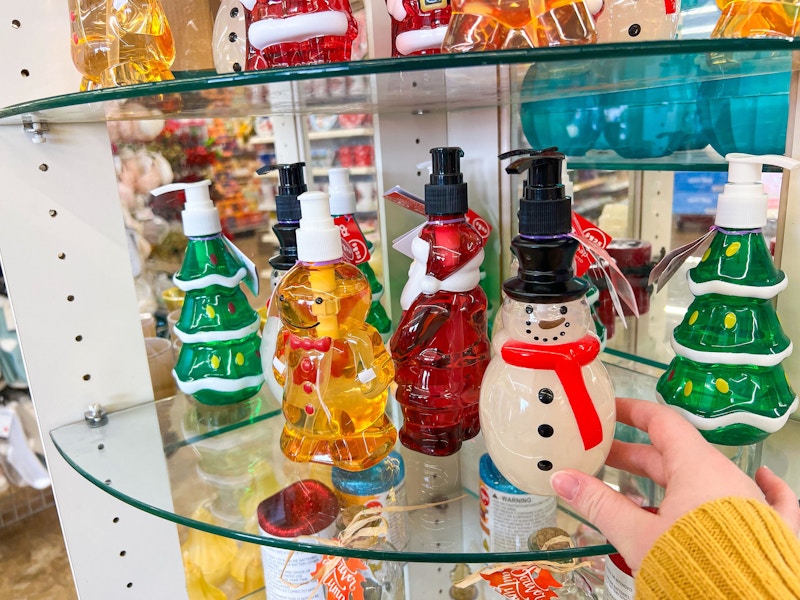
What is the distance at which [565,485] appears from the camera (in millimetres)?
441

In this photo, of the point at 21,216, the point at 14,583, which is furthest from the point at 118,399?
the point at 14,583

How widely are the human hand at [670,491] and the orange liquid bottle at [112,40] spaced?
503mm

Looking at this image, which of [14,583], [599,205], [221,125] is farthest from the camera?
[221,125]

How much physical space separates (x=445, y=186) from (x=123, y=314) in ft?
1.21

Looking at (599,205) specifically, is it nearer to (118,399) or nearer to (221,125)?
(118,399)

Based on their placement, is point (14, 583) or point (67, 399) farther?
point (14, 583)

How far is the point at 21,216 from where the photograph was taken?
0.60 m

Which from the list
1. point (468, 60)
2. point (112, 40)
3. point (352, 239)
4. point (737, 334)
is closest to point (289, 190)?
point (352, 239)

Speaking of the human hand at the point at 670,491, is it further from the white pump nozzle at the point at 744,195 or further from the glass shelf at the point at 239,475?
the white pump nozzle at the point at 744,195

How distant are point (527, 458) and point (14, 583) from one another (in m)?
1.56

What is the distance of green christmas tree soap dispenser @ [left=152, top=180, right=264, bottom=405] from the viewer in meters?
0.65

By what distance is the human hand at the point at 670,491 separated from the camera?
0.39 metres

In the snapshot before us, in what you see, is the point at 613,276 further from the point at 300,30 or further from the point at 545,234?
the point at 300,30

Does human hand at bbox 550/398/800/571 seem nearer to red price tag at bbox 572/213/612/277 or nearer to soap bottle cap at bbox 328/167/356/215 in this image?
red price tag at bbox 572/213/612/277
